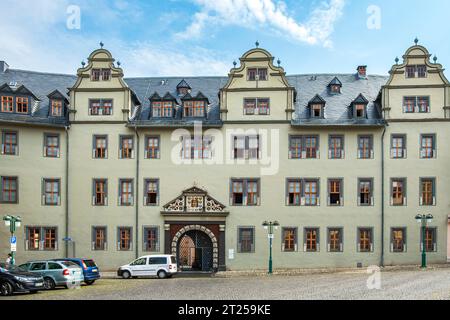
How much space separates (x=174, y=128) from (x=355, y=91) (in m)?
13.2

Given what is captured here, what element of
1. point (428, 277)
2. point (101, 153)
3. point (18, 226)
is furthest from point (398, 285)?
point (18, 226)

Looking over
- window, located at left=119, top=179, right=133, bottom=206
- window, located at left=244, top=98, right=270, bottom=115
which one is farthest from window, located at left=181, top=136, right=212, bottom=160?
window, located at left=119, top=179, right=133, bottom=206

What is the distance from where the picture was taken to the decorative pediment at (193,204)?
40656mm

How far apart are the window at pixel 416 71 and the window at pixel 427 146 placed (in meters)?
3.98

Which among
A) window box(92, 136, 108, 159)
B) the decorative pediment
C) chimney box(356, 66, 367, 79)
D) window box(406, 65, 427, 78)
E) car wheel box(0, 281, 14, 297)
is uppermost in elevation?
chimney box(356, 66, 367, 79)

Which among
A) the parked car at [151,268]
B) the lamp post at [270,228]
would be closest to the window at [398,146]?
the lamp post at [270,228]

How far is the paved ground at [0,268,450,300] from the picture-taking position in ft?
80.1

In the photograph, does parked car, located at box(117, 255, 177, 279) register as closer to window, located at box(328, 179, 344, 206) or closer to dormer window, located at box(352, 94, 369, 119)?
window, located at box(328, 179, 344, 206)

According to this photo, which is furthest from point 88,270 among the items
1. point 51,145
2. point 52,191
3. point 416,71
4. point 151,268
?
point 416,71

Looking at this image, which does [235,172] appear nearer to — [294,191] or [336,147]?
[294,191]

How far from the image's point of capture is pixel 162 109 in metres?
42.0

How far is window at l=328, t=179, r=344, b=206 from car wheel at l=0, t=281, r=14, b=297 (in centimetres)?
2190

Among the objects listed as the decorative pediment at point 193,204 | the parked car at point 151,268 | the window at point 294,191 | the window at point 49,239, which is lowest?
the parked car at point 151,268

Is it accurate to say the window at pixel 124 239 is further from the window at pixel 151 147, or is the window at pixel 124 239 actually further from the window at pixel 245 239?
the window at pixel 245 239
